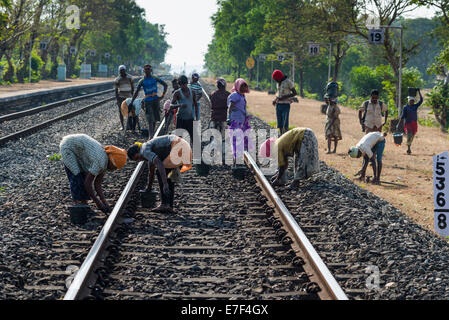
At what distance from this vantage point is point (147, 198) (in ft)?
26.8

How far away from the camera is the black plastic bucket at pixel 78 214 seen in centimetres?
717

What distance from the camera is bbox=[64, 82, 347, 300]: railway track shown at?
5148mm

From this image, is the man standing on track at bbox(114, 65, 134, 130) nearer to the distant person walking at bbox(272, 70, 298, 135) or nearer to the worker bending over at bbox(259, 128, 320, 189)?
the distant person walking at bbox(272, 70, 298, 135)

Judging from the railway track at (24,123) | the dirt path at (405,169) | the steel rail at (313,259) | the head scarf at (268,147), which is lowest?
the dirt path at (405,169)

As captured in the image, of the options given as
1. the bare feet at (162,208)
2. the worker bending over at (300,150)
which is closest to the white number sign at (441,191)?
the worker bending over at (300,150)

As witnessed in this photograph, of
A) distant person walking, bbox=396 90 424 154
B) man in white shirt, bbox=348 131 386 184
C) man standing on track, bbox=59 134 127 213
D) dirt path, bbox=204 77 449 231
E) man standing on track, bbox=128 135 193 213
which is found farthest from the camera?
distant person walking, bbox=396 90 424 154

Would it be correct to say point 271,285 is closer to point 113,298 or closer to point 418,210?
point 113,298

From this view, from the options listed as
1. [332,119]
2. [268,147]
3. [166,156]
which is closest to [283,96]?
[332,119]

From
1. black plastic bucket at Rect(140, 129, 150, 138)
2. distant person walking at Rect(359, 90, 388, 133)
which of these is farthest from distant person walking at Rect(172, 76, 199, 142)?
black plastic bucket at Rect(140, 129, 150, 138)

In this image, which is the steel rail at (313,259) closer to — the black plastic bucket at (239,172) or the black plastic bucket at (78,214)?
the black plastic bucket at (239,172)

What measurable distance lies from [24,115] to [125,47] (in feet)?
215

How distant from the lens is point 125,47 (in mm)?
84812

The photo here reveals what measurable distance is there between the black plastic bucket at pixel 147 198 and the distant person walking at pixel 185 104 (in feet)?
9.88

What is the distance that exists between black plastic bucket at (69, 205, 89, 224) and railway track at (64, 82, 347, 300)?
38cm
